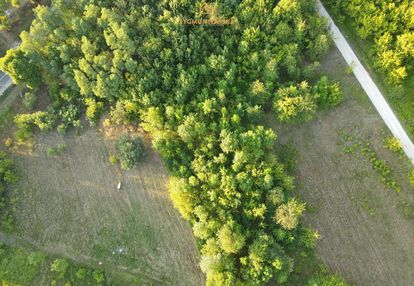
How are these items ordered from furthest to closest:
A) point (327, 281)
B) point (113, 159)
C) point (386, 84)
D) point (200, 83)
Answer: point (386, 84) → point (113, 159) → point (200, 83) → point (327, 281)

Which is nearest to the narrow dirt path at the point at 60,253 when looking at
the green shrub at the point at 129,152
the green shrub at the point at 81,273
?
the green shrub at the point at 81,273

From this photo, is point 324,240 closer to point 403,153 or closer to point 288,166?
point 288,166

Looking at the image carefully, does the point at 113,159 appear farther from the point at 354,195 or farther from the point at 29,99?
the point at 354,195

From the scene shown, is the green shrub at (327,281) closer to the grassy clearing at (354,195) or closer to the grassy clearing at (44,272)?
the grassy clearing at (354,195)

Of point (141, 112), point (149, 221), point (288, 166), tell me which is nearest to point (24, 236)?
point (149, 221)

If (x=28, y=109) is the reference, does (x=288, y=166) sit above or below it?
below

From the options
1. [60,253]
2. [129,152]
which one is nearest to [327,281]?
[129,152]
